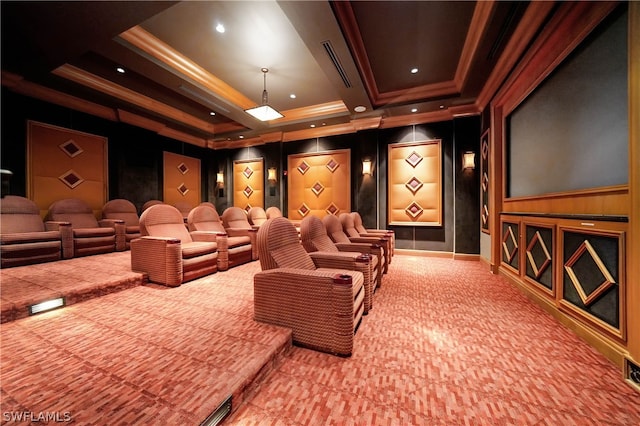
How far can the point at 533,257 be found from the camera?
2930mm

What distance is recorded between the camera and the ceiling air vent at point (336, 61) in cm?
324

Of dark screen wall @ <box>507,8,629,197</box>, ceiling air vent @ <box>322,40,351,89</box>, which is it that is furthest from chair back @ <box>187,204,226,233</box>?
dark screen wall @ <box>507,8,629,197</box>

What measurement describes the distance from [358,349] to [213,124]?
→ 7548 millimetres

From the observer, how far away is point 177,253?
3.01 metres

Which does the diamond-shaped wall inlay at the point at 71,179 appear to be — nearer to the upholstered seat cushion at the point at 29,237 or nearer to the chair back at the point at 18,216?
the chair back at the point at 18,216

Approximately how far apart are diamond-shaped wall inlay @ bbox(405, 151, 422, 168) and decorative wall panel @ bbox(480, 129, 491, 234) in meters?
1.24

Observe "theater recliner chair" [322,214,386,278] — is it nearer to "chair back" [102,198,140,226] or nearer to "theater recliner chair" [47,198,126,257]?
"theater recliner chair" [47,198,126,257]

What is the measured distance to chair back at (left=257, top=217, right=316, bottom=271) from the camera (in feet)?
6.80

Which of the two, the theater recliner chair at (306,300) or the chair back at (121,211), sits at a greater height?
the chair back at (121,211)

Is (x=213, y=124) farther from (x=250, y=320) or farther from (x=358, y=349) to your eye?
(x=358, y=349)

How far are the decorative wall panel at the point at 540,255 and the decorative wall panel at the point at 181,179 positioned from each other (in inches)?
318

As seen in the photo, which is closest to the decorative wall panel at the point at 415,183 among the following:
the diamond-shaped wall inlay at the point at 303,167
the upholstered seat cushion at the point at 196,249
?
the diamond-shaped wall inlay at the point at 303,167

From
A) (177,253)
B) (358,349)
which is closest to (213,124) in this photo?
(177,253)

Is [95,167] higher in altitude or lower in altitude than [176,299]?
higher
